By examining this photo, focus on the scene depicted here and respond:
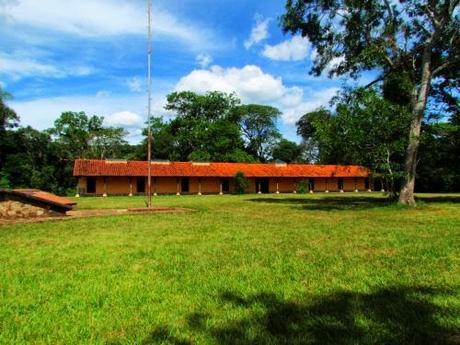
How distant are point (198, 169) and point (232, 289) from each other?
39.7 metres

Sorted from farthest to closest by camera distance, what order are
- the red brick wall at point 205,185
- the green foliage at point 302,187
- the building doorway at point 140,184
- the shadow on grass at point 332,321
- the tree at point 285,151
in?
the tree at point 285,151
the green foliage at point 302,187
the building doorway at point 140,184
the red brick wall at point 205,185
the shadow on grass at point 332,321

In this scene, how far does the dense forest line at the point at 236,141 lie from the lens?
63.4 feet

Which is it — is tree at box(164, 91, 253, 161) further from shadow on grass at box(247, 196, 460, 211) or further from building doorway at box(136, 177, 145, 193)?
shadow on grass at box(247, 196, 460, 211)

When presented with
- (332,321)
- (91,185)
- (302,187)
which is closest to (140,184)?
(91,185)

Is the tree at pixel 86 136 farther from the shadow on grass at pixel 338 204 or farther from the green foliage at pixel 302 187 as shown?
the shadow on grass at pixel 338 204

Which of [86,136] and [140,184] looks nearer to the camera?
[140,184]

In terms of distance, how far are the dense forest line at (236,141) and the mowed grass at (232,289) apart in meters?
10.4

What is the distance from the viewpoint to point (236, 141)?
57.4 metres

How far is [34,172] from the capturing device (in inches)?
1674

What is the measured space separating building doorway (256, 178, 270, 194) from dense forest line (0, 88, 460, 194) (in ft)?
24.4

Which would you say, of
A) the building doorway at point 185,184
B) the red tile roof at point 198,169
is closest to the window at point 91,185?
the red tile roof at point 198,169

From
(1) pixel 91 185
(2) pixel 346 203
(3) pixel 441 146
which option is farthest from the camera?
(1) pixel 91 185

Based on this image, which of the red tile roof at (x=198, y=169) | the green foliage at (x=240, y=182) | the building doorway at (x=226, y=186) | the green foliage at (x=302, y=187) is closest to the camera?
the red tile roof at (x=198, y=169)

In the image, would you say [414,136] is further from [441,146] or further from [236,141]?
[236,141]
